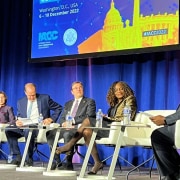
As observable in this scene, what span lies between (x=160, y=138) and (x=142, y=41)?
96.5 inches

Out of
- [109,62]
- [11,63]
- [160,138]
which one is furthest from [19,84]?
[160,138]

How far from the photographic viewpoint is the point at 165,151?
12.4ft

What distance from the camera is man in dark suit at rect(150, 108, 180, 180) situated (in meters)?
3.77

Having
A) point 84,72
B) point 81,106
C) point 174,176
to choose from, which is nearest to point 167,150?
point 174,176

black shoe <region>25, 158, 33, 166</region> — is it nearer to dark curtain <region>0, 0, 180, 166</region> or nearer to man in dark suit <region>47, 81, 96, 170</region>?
man in dark suit <region>47, 81, 96, 170</region>

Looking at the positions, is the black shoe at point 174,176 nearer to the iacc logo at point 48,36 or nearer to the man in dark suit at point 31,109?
the man in dark suit at point 31,109

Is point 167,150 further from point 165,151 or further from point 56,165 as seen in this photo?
point 56,165

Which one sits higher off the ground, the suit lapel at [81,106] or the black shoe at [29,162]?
the suit lapel at [81,106]

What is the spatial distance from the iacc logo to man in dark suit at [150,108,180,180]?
3622 millimetres

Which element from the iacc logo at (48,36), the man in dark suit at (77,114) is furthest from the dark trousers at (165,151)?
the iacc logo at (48,36)

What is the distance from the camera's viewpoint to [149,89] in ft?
21.0

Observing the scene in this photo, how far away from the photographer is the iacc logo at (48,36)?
7112 millimetres

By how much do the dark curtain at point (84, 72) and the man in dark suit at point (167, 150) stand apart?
2385 millimetres

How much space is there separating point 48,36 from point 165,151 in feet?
12.6
